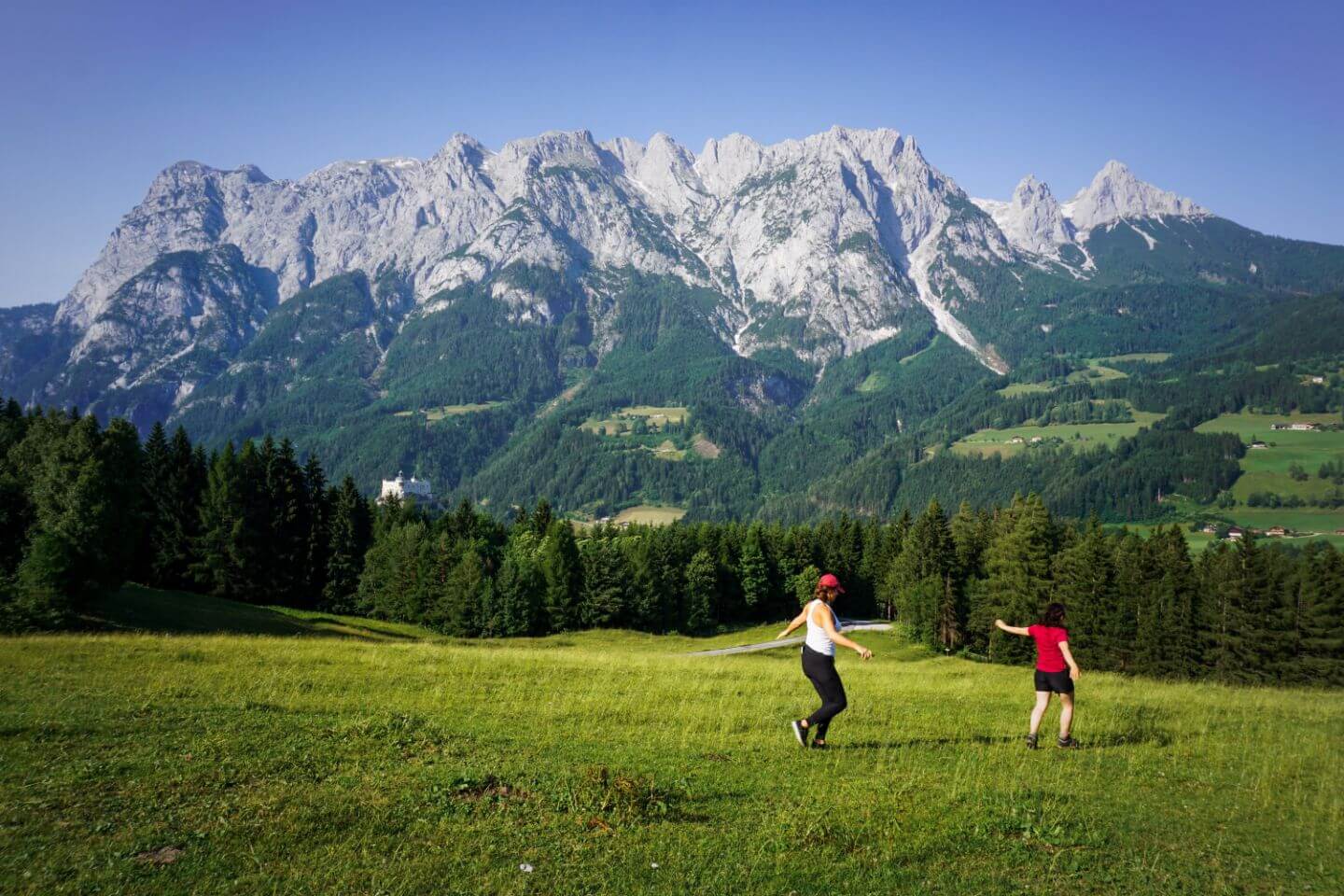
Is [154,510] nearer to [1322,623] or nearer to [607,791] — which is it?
[607,791]

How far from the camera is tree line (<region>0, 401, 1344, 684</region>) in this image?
148 ft

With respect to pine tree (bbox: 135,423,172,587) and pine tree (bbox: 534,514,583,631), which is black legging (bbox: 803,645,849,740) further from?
pine tree (bbox: 534,514,583,631)

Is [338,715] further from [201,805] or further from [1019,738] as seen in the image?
[1019,738]

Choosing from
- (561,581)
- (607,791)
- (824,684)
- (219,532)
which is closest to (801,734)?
(824,684)

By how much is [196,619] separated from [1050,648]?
48632 mm

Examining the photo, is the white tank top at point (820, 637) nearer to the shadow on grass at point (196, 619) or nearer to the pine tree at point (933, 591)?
the shadow on grass at point (196, 619)

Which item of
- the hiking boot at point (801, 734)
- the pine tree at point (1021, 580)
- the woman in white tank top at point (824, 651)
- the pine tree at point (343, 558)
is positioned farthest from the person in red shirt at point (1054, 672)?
the pine tree at point (343, 558)

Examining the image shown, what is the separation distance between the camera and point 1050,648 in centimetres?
1756

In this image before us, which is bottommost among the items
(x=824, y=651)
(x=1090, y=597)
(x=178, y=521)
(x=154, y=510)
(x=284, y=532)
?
(x=1090, y=597)

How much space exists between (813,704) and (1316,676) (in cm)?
5727

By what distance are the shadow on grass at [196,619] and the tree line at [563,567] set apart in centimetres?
174

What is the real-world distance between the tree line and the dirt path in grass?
4.83 m

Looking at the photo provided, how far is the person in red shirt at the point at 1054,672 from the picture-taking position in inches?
674

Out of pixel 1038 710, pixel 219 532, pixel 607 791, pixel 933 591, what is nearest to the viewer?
pixel 607 791
